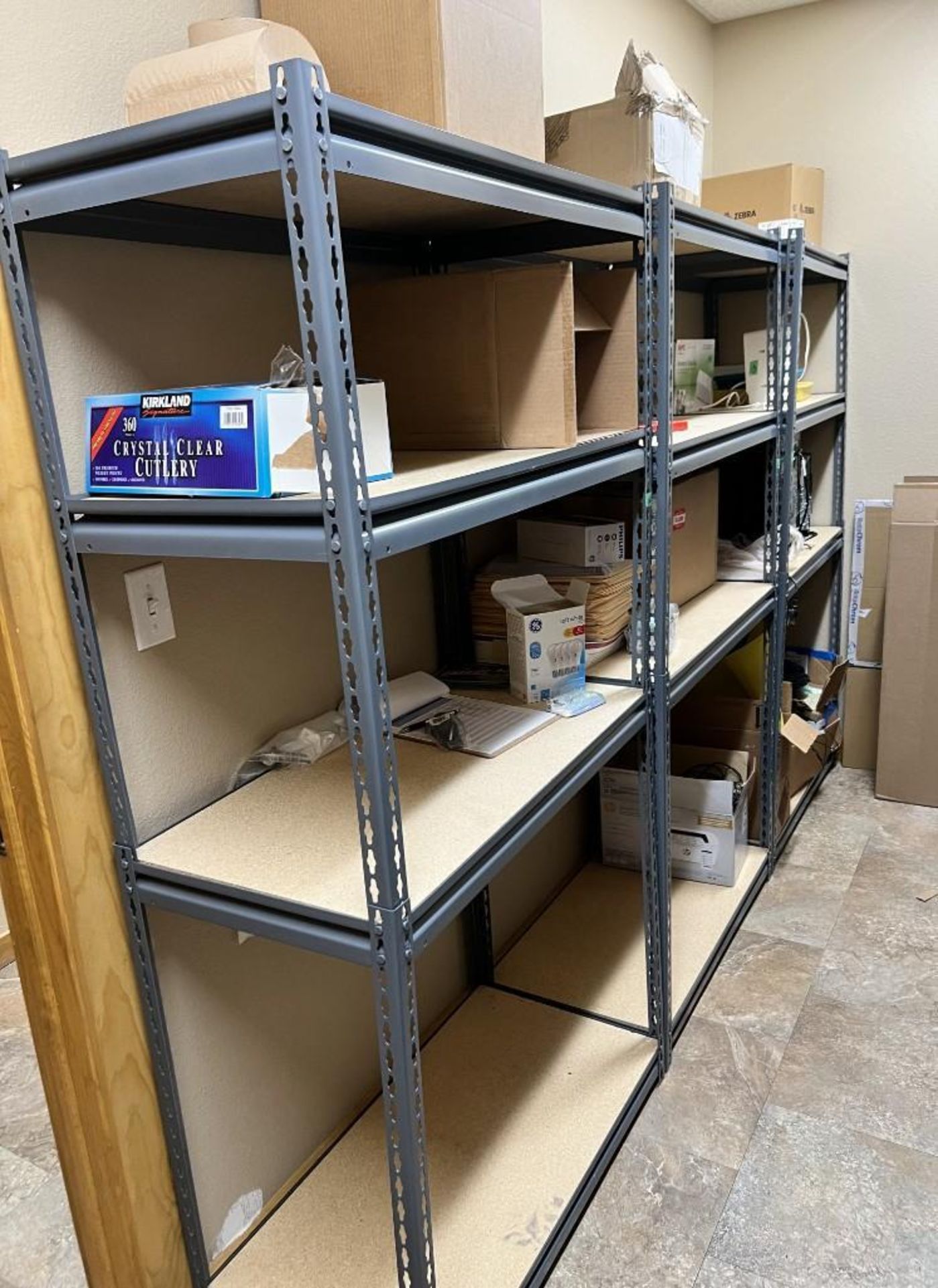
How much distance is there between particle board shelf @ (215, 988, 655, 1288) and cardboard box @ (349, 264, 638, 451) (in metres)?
1.31

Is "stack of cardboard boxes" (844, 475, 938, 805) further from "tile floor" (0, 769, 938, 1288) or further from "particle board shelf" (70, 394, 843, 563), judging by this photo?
"particle board shelf" (70, 394, 843, 563)

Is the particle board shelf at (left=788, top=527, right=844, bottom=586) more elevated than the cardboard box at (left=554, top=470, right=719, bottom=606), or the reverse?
the cardboard box at (left=554, top=470, right=719, bottom=606)

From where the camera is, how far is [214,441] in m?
1.09

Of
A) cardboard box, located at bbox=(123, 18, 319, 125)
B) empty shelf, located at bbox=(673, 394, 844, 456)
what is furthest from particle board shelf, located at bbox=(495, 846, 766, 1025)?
cardboard box, located at bbox=(123, 18, 319, 125)

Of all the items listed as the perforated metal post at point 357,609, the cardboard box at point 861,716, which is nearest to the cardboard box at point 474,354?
the perforated metal post at point 357,609

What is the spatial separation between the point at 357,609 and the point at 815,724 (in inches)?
99.2

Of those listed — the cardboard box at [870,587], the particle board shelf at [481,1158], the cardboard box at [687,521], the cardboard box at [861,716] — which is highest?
the cardboard box at [687,521]

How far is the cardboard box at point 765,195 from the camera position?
9.46ft

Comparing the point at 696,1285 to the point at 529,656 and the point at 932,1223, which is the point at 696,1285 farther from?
the point at 529,656

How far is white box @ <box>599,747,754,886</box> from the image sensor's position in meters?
2.59

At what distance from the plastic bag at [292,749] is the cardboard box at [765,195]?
216 centimetres

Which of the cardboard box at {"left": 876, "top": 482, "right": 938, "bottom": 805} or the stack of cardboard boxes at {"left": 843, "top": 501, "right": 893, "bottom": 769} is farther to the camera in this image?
the stack of cardboard boxes at {"left": 843, "top": 501, "right": 893, "bottom": 769}

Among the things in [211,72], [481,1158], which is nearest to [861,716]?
[481,1158]

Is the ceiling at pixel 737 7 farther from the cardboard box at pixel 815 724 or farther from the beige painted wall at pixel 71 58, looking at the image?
the beige painted wall at pixel 71 58
